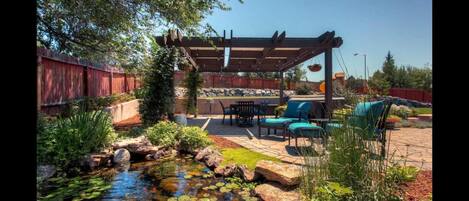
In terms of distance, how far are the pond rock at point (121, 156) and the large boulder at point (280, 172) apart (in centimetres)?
265

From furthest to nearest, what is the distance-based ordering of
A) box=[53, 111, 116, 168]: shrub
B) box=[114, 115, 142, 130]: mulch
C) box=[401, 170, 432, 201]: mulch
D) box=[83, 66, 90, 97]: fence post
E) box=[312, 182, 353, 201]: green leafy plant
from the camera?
box=[83, 66, 90, 97]: fence post
box=[114, 115, 142, 130]: mulch
box=[53, 111, 116, 168]: shrub
box=[401, 170, 432, 201]: mulch
box=[312, 182, 353, 201]: green leafy plant

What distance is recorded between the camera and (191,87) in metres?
12.5

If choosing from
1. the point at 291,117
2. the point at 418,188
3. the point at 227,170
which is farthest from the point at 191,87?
→ the point at 418,188

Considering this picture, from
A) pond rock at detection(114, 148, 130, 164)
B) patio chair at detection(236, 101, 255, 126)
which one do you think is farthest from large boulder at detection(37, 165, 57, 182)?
patio chair at detection(236, 101, 255, 126)

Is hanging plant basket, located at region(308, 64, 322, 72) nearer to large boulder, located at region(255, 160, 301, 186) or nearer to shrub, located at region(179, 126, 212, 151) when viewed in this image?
shrub, located at region(179, 126, 212, 151)

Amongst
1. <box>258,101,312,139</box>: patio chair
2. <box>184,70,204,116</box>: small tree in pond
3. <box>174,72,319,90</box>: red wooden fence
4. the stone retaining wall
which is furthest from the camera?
<box>174,72,319,90</box>: red wooden fence

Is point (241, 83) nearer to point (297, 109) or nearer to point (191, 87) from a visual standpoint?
point (191, 87)

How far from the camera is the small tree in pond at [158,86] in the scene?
7.92 meters

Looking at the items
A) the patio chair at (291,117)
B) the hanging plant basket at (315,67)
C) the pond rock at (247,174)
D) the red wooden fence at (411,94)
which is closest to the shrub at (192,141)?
the patio chair at (291,117)

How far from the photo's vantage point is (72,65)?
27.0ft

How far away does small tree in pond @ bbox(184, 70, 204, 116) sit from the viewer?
12258 mm

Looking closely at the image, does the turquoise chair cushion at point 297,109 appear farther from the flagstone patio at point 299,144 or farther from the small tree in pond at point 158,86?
the small tree in pond at point 158,86

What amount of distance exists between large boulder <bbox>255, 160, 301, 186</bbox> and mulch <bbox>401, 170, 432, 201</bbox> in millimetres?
1130

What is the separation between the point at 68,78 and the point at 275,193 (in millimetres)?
6946
